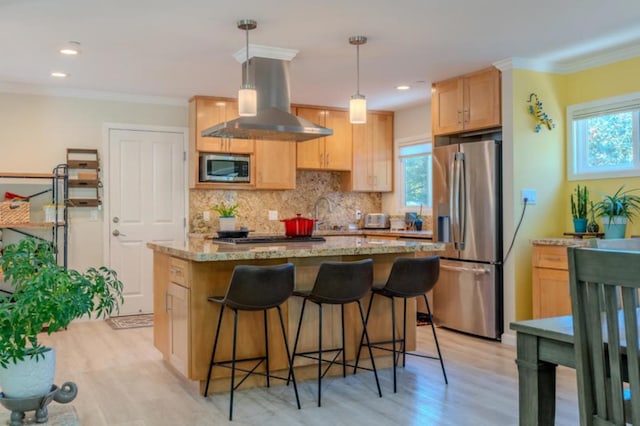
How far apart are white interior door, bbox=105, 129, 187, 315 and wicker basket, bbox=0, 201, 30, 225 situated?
87 cm

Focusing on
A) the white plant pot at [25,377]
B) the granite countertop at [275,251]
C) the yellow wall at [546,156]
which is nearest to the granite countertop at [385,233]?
the yellow wall at [546,156]

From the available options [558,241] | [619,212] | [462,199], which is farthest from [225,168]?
[619,212]

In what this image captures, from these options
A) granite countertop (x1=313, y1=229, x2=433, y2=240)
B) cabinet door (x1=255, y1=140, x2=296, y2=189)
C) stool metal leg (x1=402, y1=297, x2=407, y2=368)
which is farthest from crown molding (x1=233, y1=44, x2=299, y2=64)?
granite countertop (x1=313, y1=229, x2=433, y2=240)

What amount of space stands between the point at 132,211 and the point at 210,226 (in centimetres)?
90

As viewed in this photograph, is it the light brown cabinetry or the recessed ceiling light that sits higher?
the recessed ceiling light

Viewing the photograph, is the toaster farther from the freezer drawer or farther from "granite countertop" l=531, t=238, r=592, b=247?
"granite countertop" l=531, t=238, r=592, b=247

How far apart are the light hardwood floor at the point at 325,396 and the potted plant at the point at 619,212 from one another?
1189 millimetres

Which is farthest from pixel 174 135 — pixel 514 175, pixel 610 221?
pixel 610 221

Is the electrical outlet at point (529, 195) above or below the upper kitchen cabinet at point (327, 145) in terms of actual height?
below

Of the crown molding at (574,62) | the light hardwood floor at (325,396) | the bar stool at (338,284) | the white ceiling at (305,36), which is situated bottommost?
the light hardwood floor at (325,396)

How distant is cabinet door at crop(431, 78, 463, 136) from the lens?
5.40m

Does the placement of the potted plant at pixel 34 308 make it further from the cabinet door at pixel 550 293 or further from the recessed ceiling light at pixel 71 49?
the cabinet door at pixel 550 293

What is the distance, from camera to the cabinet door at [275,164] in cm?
667

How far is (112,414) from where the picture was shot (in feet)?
10.6
